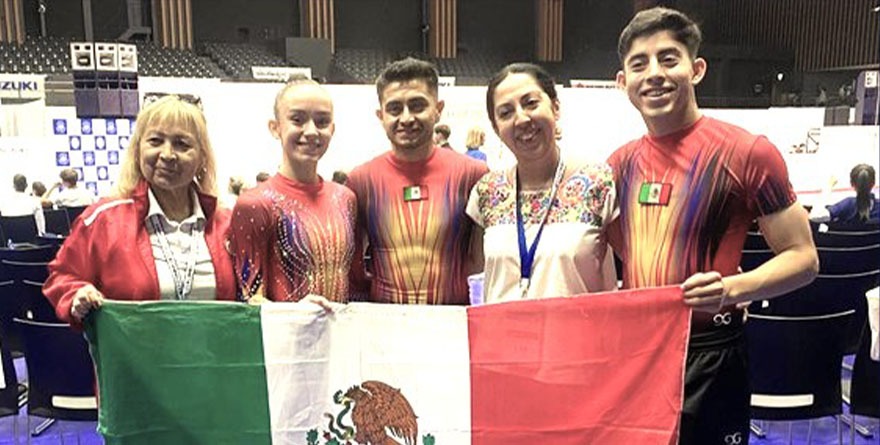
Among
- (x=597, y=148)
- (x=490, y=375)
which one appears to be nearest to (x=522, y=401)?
(x=490, y=375)

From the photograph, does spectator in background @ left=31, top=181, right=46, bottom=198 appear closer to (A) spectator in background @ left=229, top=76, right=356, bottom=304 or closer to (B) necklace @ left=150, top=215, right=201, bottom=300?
(B) necklace @ left=150, top=215, right=201, bottom=300

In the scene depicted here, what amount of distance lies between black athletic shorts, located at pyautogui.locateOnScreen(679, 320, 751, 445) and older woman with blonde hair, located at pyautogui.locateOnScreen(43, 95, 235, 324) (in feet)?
4.43

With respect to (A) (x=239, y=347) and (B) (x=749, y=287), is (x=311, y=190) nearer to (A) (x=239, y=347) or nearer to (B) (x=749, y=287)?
(A) (x=239, y=347)

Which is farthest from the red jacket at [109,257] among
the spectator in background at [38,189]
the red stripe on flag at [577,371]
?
the spectator in background at [38,189]

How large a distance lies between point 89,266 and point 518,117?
4.34ft

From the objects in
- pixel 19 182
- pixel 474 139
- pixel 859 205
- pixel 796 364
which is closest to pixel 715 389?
pixel 796 364

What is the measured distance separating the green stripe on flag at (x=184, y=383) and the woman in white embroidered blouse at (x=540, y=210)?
29.9 inches

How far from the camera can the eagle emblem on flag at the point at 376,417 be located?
1987mm

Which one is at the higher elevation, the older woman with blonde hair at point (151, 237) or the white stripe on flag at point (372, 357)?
the older woman with blonde hair at point (151, 237)

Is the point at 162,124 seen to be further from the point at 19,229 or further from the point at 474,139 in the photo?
the point at 474,139

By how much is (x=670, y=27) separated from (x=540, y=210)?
602 mm

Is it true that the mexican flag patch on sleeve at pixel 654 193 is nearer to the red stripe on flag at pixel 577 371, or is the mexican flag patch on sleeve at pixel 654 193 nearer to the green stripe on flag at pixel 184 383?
the red stripe on flag at pixel 577 371

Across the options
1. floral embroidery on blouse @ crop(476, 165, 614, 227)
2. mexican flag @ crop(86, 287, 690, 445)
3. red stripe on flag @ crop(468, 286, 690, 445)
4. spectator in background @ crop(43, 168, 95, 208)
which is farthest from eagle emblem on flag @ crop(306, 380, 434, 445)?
spectator in background @ crop(43, 168, 95, 208)

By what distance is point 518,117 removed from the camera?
2.02m
